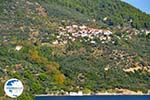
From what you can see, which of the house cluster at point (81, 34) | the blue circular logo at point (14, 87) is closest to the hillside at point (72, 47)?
the house cluster at point (81, 34)

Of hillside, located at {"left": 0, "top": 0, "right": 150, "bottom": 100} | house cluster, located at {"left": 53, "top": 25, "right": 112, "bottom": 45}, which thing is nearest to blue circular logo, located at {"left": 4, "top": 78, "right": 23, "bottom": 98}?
hillside, located at {"left": 0, "top": 0, "right": 150, "bottom": 100}

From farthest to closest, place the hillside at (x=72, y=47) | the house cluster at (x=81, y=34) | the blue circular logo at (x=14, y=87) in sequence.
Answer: the house cluster at (x=81, y=34)
the hillside at (x=72, y=47)
the blue circular logo at (x=14, y=87)

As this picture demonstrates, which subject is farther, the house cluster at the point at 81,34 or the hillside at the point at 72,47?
the house cluster at the point at 81,34

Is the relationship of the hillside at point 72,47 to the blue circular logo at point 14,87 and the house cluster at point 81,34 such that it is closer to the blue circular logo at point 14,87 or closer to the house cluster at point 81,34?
the house cluster at point 81,34

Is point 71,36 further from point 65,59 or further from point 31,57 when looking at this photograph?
point 31,57

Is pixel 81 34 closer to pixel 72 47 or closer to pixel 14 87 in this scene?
pixel 72 47

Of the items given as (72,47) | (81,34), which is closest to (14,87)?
(72,47)

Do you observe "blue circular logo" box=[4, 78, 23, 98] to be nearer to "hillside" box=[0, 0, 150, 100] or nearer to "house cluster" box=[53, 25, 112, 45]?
"hillside" box=[0, 0, 150, 100]
